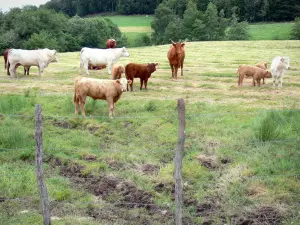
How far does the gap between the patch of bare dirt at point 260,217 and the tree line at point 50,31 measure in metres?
44.8

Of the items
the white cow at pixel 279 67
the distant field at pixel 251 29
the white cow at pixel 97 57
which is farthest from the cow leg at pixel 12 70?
the distant field at pixel 251 29

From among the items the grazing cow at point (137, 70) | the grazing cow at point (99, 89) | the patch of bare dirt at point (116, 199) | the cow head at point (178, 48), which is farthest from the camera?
the cow head at point (178, 48)

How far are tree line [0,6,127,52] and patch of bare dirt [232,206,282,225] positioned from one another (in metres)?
44.8

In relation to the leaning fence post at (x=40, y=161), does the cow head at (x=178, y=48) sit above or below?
above

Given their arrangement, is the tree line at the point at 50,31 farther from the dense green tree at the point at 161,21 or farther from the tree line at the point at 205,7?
the tree line at the point at 205,7

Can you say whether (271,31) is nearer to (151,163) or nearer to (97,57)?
(97,57)

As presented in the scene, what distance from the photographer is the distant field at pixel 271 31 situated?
5884cm

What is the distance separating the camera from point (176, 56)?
18656 mm

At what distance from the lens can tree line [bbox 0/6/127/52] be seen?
52.4m

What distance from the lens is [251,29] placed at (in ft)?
219

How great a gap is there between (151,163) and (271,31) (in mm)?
57517

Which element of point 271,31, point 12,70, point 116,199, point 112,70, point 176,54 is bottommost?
point 116,199

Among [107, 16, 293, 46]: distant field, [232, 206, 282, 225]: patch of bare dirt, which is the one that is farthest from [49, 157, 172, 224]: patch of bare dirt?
[107, 16, 293, 46]: distant field

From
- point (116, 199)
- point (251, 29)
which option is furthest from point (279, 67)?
point (251, 29)
